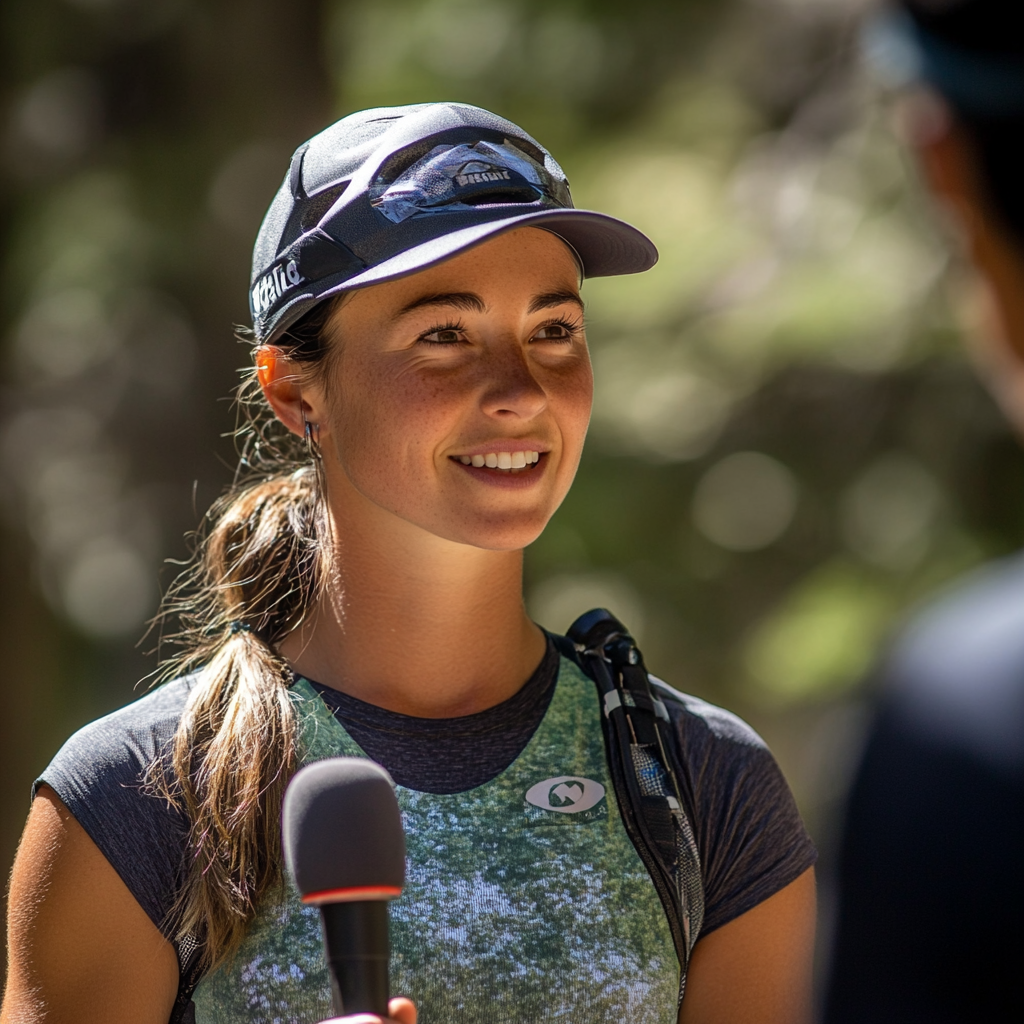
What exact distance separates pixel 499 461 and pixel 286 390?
493 mm

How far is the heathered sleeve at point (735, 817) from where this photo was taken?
8.10 feet

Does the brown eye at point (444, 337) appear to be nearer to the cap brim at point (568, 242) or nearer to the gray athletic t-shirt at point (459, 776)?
the cap brim at point (568, 242)

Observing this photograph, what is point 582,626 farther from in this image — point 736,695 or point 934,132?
point 736,695

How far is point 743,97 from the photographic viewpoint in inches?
355

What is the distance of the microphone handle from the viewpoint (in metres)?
1.67

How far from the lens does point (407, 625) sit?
2.58m

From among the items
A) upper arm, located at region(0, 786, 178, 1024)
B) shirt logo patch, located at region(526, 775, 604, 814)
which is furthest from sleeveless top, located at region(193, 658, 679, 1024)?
upper arm, located at region(0, 786, 178, 1024)

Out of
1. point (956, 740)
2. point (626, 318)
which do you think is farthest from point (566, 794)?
point (626, 318)

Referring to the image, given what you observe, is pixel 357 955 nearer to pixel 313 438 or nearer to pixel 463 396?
pixel 463 396

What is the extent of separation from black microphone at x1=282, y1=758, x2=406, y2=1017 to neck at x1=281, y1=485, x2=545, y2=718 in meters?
0.72

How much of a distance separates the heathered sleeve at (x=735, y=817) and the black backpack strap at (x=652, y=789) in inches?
1.7

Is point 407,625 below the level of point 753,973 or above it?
above

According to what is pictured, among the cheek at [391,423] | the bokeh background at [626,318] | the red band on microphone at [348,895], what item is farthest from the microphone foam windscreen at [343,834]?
the bokeh background at [626,318]

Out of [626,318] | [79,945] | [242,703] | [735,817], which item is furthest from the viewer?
[626,318]
